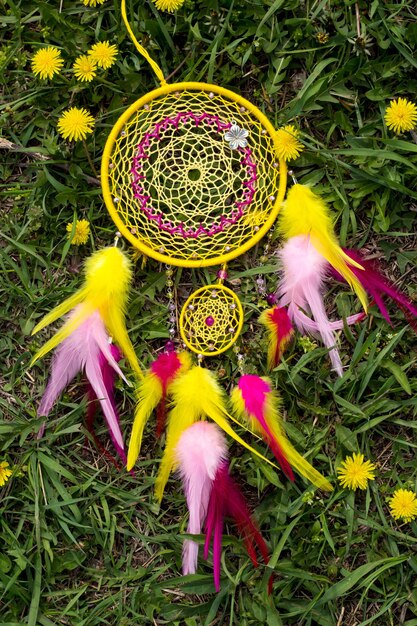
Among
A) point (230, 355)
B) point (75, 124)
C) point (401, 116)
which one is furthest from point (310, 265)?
point (75, 124)

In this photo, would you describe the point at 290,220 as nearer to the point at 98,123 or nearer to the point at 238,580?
the point at 98,123

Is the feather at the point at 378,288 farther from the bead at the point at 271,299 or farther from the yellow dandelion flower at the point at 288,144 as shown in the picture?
the yellow dandelion flower at the point at 288,144

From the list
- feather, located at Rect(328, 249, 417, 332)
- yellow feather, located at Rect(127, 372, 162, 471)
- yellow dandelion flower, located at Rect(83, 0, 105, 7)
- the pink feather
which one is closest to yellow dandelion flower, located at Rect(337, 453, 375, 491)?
the pink feather

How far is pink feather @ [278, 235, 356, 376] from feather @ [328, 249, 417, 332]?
0.05 meters

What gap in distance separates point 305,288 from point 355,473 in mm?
406

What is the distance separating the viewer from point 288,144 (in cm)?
173

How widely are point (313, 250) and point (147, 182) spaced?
16.1 inches

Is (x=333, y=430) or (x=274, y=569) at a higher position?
(x=333, y=430)

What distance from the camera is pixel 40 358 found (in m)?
1.77

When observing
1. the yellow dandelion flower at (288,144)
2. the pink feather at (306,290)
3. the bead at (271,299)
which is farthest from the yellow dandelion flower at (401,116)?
the bead at (271,299)

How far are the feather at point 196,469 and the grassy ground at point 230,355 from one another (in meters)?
0.05

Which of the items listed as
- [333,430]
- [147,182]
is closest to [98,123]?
[147,182]

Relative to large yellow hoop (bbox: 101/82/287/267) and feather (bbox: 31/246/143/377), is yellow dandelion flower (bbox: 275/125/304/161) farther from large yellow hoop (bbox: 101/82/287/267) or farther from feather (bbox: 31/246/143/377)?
feather (bbox: 31/246/143/377)

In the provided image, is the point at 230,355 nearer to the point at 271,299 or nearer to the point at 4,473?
the point at 271,299
